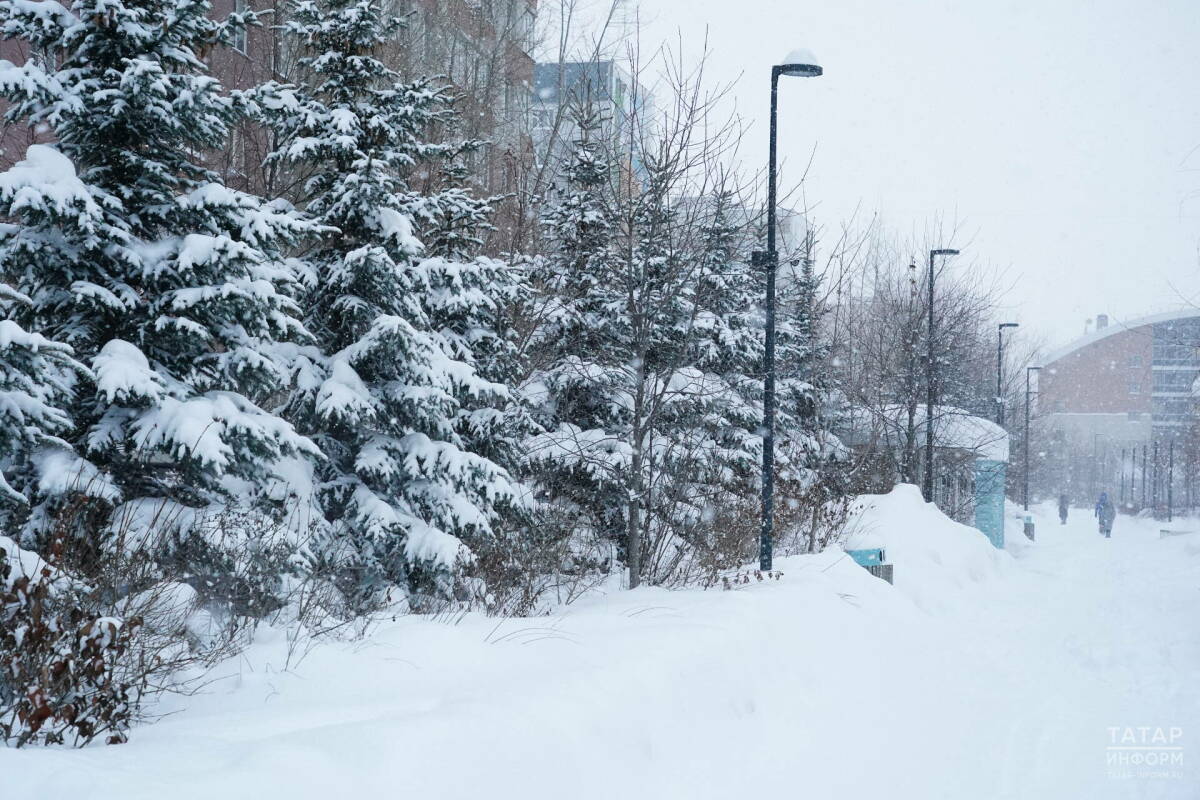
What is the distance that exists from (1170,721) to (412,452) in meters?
8.56

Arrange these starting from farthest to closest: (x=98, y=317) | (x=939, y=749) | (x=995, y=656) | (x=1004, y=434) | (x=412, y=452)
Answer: (x=1004, y=434) < (x=412, y=452) < (x=995, y=656) < (x=98, y=317) < (x=939, y=749)

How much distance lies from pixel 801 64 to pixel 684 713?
345 inches

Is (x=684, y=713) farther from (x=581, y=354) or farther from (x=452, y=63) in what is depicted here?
(x=452, y=63)

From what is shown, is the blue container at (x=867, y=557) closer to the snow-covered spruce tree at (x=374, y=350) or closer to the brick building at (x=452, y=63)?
the snow-covered spruce tree at (x=374, y=350)

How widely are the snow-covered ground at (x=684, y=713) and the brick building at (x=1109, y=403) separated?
76.8 metres

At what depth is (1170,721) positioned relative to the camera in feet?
26.0

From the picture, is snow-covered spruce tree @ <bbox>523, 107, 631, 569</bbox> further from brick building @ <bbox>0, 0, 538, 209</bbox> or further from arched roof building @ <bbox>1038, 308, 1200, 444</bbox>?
arched roof building @ <bbox>1038, 308, 1200, 444</bbox>

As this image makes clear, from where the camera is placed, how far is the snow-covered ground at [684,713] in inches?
161

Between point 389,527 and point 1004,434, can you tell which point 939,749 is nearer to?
point 389,527

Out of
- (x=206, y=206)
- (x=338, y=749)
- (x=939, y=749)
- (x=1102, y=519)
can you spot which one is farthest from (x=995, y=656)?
(x=1102, y=519)

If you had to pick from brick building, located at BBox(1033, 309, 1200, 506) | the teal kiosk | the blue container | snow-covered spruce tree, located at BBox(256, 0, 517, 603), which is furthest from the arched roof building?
snow-covered spruce tree, located at BBox(256, 0, 517, 603)

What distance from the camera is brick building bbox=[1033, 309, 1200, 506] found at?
81188mm

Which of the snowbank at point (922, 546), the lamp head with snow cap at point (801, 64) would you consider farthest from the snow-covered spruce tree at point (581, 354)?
the snowbank at point (922, 546)

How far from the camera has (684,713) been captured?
6285 millimetres
